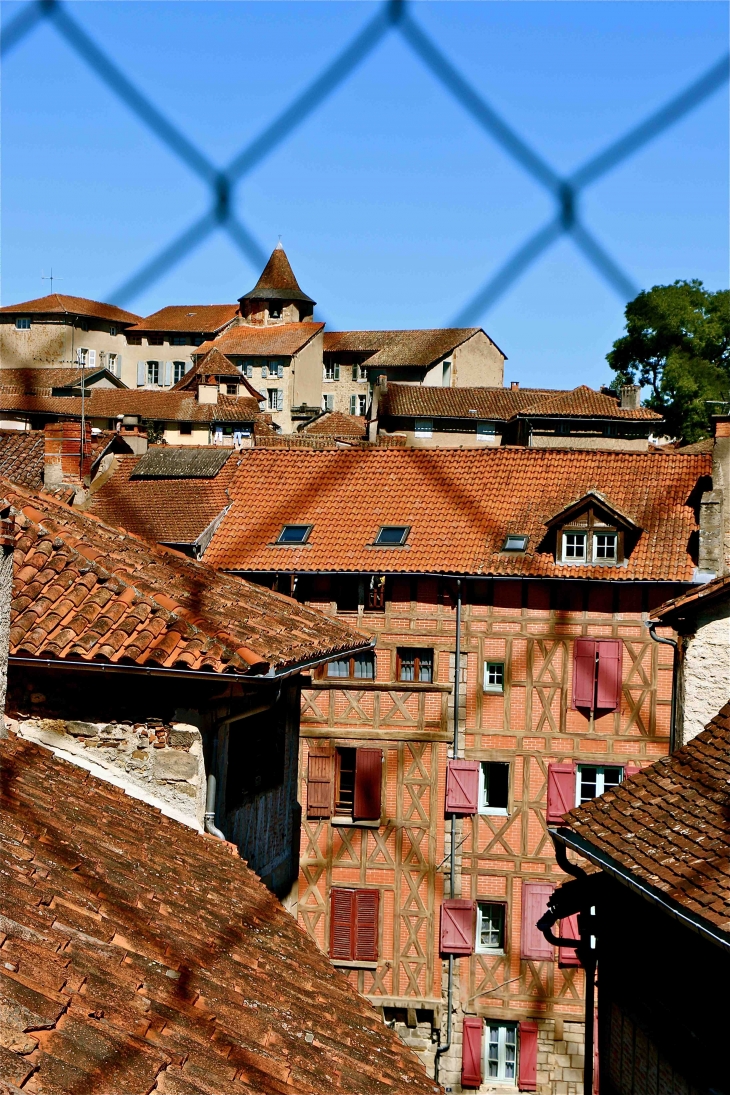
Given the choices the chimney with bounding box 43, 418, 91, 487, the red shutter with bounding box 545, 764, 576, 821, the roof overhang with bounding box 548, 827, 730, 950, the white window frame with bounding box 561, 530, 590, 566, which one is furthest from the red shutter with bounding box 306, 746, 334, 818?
the roof overhang with bounding box 548, 827, 730, 950

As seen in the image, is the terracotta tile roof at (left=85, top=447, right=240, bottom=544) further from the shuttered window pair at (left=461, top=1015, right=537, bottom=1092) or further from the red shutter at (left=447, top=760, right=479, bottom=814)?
the shuttered window pair at (left=461, top=1015, right=537, bottom=1092)

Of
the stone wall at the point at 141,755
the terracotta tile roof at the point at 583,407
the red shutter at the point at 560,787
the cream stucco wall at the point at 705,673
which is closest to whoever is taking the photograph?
the stone wall at the point at 141,755

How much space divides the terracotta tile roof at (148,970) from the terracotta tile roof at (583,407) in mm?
30122

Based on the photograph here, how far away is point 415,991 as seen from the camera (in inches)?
739

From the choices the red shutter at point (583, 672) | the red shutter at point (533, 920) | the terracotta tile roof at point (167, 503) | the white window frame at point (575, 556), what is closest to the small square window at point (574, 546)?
the white window frame at point (575, 556)

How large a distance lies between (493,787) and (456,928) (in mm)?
2123

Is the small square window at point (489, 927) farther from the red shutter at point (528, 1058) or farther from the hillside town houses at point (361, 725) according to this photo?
the red shutter at point (528, 1058)

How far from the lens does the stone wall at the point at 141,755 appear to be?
6.32m

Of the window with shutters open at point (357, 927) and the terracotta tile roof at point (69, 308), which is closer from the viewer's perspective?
the terracotta tile roof at point (69, 308)

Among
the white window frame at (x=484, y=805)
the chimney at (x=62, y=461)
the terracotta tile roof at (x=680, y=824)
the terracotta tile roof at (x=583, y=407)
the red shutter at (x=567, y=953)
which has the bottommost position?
the red shutter at (x=567, y=953)

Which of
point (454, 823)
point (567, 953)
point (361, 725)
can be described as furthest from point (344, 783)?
point (567, 953)

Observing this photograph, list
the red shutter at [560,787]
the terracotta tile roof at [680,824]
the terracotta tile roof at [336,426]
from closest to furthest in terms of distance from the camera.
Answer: the terracotta tile roof at [680,824] < the red shutter at [560,787] < the terracotta tile roof at [336,426]

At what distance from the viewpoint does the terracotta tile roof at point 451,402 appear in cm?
3809

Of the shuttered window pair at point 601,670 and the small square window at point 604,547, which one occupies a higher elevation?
the small square window at point 604,547
